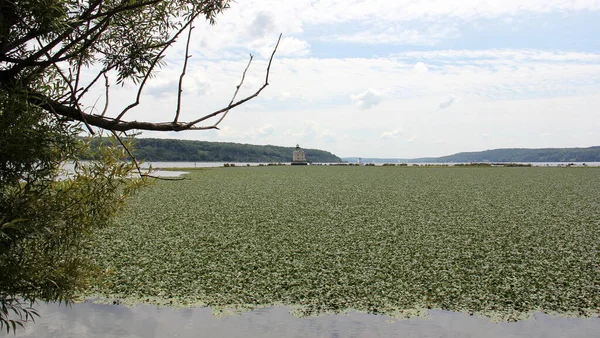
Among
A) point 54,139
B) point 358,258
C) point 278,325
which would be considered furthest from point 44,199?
point 358,258

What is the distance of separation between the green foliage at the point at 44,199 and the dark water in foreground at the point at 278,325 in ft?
3.20

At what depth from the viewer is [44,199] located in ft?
12.4

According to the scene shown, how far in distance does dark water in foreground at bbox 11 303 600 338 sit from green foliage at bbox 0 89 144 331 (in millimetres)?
974

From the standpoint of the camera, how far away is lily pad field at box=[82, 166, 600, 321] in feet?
19.4

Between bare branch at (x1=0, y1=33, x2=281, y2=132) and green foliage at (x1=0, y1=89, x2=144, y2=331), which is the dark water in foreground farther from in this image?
bare branch at (x1=0, y1=33, x2=281, y2=132)

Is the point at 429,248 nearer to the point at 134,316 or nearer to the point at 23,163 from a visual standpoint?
the point at 134,316

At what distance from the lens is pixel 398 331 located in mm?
5020

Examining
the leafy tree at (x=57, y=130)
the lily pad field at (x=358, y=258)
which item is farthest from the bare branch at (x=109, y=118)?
the lily pad field at (x=358, y=258)

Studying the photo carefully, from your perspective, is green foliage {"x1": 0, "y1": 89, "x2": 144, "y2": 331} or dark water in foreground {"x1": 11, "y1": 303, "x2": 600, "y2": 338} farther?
dark water in foreground {"x1": 11, "y1": 303, "x2": 600, "y2": 338}

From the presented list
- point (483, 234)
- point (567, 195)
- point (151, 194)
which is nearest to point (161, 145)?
point (151, 194)

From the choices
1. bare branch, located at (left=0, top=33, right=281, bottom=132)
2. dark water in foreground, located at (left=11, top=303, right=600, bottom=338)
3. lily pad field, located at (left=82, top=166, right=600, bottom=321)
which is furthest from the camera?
lily pad field, located at (left=82, top=166, right=600, bottom=321)

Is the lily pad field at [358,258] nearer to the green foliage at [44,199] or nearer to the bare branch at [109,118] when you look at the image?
the green foliage at [44,199]

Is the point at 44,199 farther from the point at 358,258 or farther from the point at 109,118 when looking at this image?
the point at 358,258

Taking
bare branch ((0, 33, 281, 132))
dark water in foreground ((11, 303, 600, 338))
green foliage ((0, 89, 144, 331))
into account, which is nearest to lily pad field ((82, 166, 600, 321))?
dark water in foreground ((11, 303, 600, 338))
